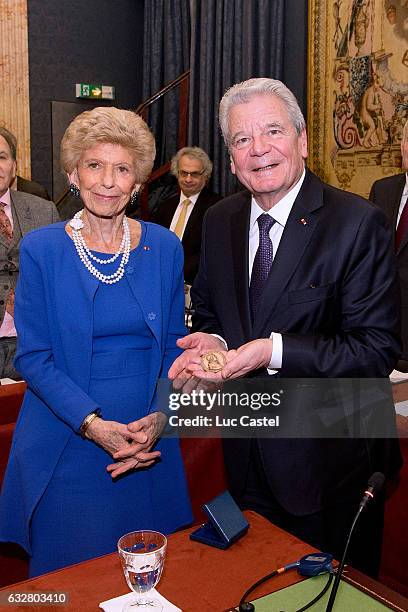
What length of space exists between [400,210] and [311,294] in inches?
103

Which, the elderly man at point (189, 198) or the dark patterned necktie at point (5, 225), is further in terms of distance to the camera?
the elderly man at point (189, 198)

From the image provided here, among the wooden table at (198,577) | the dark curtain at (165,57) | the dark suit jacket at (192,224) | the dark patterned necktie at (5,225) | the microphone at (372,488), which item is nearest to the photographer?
the microphone at (372,488)

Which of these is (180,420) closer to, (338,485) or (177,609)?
(338,485)

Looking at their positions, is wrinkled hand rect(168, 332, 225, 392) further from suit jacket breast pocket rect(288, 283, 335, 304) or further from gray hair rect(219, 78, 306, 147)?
gray hair rect(219, 78, 306, 147)

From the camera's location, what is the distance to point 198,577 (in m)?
1.40

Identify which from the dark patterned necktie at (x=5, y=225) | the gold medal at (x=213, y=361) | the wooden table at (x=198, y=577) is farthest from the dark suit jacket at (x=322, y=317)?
the dark patterned necktie at (x=5, y=225)

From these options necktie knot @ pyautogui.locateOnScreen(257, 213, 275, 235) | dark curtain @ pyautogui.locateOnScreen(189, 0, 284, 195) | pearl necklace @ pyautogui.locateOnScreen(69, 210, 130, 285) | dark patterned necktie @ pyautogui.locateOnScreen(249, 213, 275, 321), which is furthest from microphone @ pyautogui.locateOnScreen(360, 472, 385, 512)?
dark curtain @ pyautogui.locateOnScreen(189, 0, 284, 195)

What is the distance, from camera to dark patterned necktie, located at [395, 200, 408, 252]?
12.9ft

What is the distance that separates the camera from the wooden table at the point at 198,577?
131 centimetres

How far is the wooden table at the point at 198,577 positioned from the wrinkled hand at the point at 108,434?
0.39m

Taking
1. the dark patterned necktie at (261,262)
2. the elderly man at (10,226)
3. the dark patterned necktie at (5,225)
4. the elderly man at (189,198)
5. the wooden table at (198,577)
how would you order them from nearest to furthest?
the wooden table at (198,577)
the dark patterned necktie at (261,262)
the elderly man at (10,226)
the dark patterned necktie at (5,225)
the elderly man at (189,198)

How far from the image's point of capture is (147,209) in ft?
24.3

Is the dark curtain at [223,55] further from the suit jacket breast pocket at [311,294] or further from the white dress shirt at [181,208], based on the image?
the suit jacket breast pocket at [311,294]

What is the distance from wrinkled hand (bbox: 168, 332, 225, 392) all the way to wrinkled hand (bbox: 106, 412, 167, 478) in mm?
157
